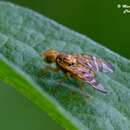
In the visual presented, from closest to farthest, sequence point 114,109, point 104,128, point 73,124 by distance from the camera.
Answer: point 73,124
point 104,128
point 114,109

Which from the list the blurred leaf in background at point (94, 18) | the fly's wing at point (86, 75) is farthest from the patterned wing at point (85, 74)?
the blurred leaf in background at point (94, 18)

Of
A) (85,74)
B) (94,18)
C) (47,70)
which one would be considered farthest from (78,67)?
(94,18)

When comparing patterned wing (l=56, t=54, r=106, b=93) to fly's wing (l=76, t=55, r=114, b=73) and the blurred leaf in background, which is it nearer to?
fly's wing (l=76, t=55, r=114, b=73)

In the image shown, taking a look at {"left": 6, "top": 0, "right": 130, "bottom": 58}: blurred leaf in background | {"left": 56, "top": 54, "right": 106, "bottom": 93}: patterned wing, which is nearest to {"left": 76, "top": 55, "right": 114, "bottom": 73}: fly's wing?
{"left": 56, "top": 54, "right": 106, "bottom": 93}: patterned wing

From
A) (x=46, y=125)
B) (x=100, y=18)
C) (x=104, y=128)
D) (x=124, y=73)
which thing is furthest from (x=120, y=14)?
(x=104, y=128)

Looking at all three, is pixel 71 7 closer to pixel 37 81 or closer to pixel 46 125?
pixel 46 125

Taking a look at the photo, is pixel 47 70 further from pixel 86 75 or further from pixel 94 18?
pixel 94 18
